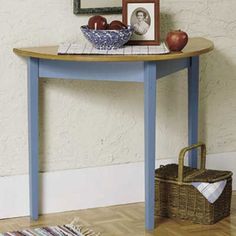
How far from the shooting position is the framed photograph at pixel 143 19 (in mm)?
2990

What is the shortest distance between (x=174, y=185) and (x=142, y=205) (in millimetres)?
288

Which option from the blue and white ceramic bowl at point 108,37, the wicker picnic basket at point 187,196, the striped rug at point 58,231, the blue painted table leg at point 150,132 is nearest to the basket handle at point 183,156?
the wicker picnic basket at point 187,196

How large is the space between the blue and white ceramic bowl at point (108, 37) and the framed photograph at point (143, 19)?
0.12 meters

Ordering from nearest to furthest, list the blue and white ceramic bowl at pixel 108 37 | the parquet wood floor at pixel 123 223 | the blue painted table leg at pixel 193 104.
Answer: the blue and white ceramic bowl at pixel 108 37 → the parquet wood floor at pixel 123 223 → the blue painted table leg at pixel 193 104

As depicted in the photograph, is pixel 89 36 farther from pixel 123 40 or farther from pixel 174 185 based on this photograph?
pixel 174 185

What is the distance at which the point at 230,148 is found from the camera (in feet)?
11.8

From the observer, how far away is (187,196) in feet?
10.1

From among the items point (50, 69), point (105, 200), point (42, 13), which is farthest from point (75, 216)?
point (42, 13)

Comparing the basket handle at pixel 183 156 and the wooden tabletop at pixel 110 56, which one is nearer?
the wooden tabletop at pixel 110 56

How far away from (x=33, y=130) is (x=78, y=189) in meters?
0.37

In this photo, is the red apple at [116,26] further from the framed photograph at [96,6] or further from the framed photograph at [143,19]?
the framed photograph at [96,6]

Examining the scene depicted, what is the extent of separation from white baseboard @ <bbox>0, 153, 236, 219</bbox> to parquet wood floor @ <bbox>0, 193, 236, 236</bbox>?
0.04m

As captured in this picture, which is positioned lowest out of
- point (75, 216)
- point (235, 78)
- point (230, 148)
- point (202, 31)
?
point (75, 216)

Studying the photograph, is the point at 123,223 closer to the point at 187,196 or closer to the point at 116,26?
the point at 187,196
